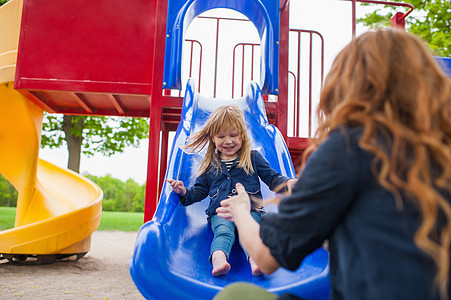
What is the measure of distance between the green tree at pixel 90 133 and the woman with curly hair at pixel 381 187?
33.8ft

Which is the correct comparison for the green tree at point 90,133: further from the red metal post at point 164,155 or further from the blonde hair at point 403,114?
A: the blonde hair at point 403,114

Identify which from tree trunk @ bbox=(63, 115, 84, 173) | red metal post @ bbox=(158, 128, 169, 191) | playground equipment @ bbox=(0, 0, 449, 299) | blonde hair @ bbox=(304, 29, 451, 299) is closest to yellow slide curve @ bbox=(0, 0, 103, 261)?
playground equipment @ bbox=(0, 0, 449, 299)

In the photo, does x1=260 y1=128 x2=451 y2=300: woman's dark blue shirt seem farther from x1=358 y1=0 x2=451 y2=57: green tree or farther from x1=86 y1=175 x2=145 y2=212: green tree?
x1=86 y1=175 x2=145 y2=212: green tree

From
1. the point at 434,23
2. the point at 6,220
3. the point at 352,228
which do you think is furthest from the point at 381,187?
the point at 434,23

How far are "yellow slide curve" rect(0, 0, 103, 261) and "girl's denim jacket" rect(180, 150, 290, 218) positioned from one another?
7.57ft

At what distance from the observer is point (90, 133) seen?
11047 mm

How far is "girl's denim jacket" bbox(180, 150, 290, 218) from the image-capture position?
236 cm

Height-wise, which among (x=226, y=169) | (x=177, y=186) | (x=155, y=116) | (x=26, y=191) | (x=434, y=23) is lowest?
(x=26, y=191)

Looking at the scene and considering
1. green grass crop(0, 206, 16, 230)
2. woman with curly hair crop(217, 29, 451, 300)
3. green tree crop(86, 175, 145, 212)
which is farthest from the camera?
green tree crop(86, 175, 145, 212)

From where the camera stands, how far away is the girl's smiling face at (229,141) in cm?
257

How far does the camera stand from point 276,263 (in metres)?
0.80

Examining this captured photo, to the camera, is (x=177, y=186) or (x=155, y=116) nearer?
(x=177, y=186)

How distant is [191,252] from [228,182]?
57 centimetres

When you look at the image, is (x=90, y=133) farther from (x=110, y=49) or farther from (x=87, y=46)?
(x=110, y=49)
